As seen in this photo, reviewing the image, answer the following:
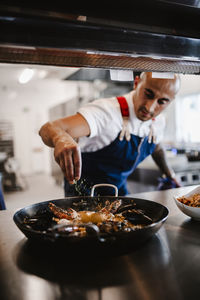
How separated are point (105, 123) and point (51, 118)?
6.21 metres

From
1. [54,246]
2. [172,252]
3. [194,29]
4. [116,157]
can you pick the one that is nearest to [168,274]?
[172,252]

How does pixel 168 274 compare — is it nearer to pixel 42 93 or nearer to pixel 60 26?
pixel 60 26

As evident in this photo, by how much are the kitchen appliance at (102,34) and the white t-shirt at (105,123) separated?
652 millimetres

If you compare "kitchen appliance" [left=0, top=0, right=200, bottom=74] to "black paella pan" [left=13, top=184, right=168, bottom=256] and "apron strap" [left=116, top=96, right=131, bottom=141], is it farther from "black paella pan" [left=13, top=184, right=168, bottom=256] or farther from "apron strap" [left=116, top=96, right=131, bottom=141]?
"apron strap" [left=116, top=96, right=131, bottom=141]

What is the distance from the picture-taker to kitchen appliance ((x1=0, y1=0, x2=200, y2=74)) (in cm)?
74

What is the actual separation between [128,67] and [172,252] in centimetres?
70

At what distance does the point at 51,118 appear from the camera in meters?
7.75

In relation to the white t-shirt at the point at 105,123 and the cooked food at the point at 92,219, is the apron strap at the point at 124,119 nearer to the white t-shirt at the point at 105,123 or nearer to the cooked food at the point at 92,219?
the white t-shirt at the point at 105,123

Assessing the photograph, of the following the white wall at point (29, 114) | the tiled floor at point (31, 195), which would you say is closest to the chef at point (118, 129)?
the tiled floor at point (31, 195)

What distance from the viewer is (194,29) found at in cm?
100

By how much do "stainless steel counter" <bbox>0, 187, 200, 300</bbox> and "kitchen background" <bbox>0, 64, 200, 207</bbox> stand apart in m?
0.71

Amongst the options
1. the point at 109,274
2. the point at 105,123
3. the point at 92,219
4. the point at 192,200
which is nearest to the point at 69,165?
the point at 92,219

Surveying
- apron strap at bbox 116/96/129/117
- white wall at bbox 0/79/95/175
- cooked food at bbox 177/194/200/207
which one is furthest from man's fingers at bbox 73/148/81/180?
white wall at bbox 0/79/95/175

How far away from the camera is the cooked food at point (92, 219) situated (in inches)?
33.4
